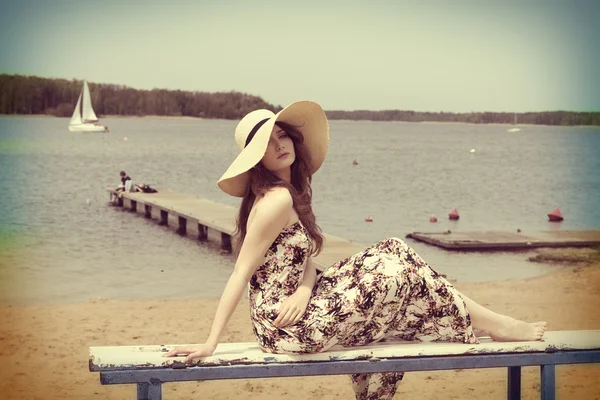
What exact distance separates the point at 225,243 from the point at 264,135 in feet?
34.8

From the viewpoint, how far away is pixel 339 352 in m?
2.95

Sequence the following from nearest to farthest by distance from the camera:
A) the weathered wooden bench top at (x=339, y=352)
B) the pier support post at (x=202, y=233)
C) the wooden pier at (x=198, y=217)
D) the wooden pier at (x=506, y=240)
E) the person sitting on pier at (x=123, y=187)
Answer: the weathered wooden bench top at (x=339, y=352) < the wooden pier at (x=198, y=217) < the wooden pier at (x=506, y=240) < the pier support post at (x=202, y=233) < the person sitting on pier at (x=123, y=187)

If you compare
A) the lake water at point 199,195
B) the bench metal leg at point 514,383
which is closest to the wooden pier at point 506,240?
the lake water at point 199,195

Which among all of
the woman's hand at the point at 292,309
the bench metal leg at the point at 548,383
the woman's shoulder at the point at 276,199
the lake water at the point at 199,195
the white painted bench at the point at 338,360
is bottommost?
the lake water at the point at 199,195

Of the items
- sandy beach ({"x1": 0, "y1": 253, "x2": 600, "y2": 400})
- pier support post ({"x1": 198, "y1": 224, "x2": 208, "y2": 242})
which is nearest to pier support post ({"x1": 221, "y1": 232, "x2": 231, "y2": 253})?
pier support post ({"x1": 198, "y1": 224, "x2": 208, "y2": 242})

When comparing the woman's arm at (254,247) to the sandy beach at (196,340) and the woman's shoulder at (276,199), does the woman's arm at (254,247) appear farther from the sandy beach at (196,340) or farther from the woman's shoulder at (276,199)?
the sandy beach at (196,340)

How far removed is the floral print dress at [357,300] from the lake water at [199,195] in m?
6.68

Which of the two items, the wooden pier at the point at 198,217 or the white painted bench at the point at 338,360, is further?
the wooden pier at the point at 198,217

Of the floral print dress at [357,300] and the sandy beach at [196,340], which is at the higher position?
the floral print dress at [357,300]

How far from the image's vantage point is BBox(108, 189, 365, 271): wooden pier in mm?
10385

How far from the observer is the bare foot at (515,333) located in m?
3.14

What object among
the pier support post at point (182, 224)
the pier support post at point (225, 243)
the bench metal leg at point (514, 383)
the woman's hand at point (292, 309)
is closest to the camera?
the woman's hand at point (292, 309)

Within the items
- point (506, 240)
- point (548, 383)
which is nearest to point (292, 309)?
point (548, 383)

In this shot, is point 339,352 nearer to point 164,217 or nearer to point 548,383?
point 548,383
